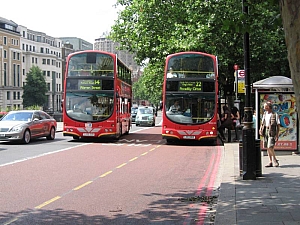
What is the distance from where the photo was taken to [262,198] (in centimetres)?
759

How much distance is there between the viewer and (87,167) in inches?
483

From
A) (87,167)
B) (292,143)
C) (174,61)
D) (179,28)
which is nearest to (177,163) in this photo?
(87,167)

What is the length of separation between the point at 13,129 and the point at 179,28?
12.2m

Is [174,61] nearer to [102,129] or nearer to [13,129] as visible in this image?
[102,129]

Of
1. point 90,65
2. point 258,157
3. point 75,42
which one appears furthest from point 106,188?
point 75,42

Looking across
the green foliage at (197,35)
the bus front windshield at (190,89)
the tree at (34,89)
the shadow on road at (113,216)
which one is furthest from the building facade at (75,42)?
the shadow on road at (113,216)

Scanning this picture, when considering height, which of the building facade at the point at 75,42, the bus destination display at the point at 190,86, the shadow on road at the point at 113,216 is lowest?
the shadow on road at the point at 113,216

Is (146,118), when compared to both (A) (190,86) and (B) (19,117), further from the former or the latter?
(A) (190,86)

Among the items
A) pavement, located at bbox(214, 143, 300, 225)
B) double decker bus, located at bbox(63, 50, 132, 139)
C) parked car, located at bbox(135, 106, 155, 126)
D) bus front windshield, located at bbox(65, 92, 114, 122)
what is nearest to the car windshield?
double decker bus, located at bbox(63, 50, 132, 139)

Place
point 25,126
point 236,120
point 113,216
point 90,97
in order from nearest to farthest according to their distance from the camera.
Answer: point 113,216, point 25,126, point 90,97, point 236,120

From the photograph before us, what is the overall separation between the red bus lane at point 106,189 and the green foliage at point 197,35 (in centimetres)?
1227

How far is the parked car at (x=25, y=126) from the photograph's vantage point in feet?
62.1

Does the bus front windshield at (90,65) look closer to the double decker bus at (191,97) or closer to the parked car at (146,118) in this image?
the double decker bus at (191,97)

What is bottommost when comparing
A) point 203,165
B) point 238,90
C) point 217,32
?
point 203,165
